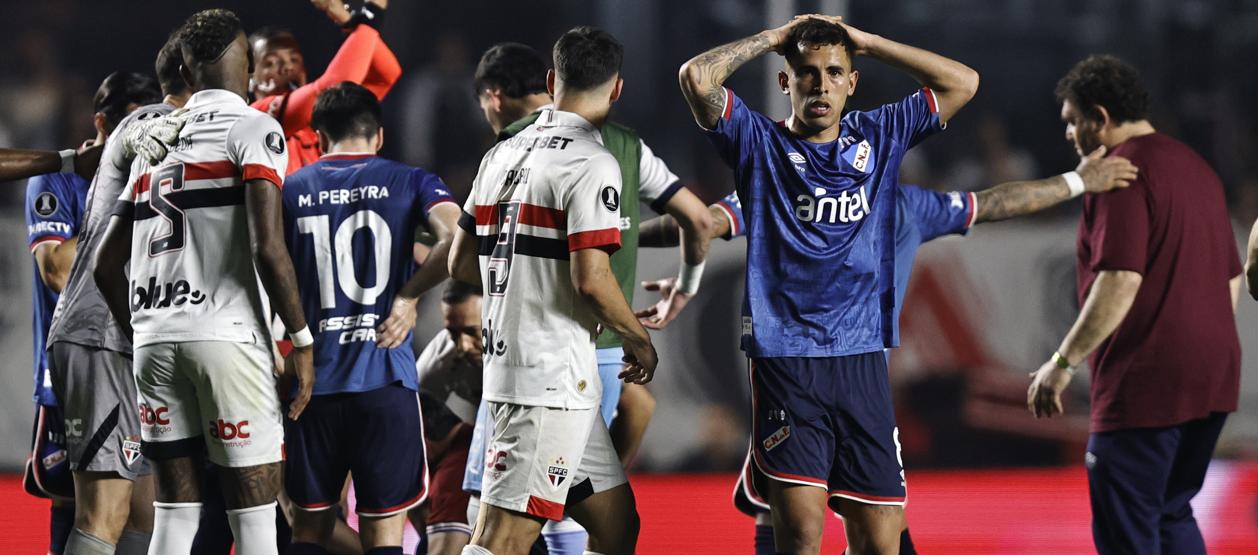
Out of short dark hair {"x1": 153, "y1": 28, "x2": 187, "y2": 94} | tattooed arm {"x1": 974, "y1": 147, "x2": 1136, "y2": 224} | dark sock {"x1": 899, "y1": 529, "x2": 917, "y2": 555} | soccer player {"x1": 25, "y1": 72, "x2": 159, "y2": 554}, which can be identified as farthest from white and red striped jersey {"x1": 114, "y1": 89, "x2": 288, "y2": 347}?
tattooed arm {"x1": 974, "y1": 147, "x2": 1136, "y2": 224}

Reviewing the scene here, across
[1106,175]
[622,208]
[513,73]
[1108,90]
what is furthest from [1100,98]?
[513,73]

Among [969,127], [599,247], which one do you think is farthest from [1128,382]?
[969,127]

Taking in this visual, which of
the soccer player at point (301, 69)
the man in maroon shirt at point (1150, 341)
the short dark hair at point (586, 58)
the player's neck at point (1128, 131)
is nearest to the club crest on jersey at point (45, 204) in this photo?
the soccer player at point (301, 69)

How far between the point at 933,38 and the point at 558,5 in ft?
9.44

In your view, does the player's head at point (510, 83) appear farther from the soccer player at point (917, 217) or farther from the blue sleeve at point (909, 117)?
the blue sleeve at point (909, 117)

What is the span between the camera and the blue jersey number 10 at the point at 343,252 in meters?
4.50

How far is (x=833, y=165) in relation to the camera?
13.1 feet

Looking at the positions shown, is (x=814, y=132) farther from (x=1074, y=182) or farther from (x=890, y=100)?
(x=890, y=100)

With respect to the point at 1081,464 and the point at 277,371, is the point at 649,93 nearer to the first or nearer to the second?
A: the point at 1081,464

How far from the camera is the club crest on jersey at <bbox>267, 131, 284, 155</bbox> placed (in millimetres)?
4016

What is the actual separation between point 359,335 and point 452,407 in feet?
2.60

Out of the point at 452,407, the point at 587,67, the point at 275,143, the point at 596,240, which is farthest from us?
the point at 452,407

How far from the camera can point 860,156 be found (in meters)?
4.04

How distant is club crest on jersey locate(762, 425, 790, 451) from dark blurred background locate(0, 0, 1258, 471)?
5210mm
